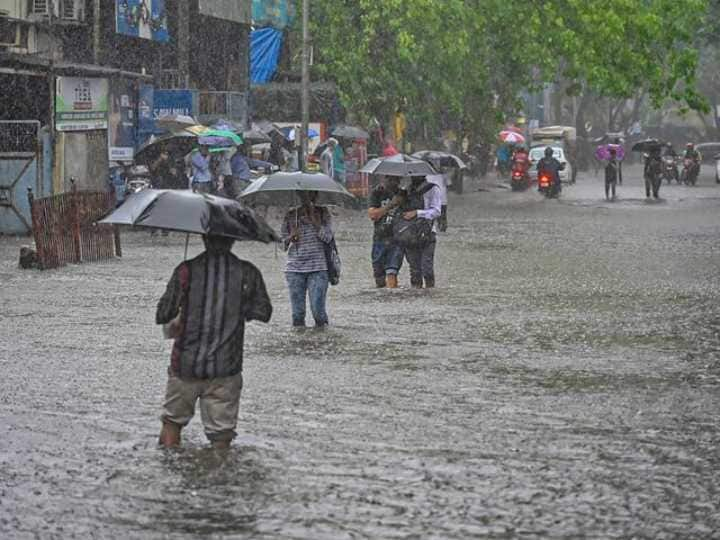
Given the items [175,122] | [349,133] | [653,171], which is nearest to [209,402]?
[175,122]

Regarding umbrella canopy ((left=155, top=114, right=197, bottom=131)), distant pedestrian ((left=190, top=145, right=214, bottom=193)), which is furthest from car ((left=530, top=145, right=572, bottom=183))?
distant pedestrian ((left=190, top=145, right=214, bottom=193))

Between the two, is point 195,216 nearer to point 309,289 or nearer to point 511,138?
point 309,289

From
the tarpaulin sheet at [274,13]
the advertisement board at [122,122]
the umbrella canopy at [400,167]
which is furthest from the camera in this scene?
the tarpaulin sheet at [274,13]

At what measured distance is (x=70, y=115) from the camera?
30.4m

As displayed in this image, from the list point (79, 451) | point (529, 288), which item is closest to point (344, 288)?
point (529, 288)

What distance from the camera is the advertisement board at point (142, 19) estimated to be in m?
34.6

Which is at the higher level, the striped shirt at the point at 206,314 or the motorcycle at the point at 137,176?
the motorcycle at the point at 137,176

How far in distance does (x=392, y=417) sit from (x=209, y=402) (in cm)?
171

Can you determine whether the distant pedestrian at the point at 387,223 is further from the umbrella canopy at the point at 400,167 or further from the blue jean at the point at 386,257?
the umbrella canopy at the point at 400,167

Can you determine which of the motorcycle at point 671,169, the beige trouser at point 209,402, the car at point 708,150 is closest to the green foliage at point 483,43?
the motorcycle at point 671,169

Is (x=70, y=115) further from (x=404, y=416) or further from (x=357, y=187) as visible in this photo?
(x=404, y=416)

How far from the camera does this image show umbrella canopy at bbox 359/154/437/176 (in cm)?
1817

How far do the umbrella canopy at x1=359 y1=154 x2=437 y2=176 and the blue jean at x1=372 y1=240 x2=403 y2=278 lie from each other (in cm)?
86

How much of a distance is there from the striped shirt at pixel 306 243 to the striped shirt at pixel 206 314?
5860 mm
